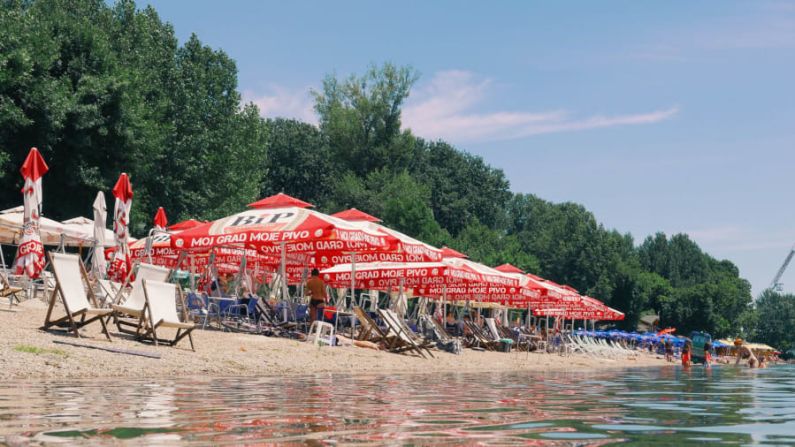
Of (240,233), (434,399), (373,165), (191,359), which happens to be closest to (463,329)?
(240,233)

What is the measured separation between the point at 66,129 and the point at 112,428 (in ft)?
92.9

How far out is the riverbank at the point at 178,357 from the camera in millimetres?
10719

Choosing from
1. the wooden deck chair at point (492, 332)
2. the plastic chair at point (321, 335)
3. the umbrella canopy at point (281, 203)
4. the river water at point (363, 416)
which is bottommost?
the river water at point (363, 416)

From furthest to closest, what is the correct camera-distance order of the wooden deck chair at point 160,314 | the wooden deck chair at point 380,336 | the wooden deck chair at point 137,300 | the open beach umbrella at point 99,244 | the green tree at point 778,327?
1. the green tree at point 778,327
2. the wooden deck chair at point 380,336
3. the open beach umbrella at point 99,244
4. the wooden deck chair at point 137,300
5. the wooden deck chair at point 160,314

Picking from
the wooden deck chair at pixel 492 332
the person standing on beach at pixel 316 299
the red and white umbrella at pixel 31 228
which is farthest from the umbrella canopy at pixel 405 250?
the red and white umbrella at pixel 31 228

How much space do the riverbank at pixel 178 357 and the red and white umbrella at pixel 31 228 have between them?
0.73 m

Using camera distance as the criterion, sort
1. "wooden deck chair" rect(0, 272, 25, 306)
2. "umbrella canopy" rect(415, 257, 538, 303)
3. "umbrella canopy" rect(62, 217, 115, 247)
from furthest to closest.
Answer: "umbrella canopy" rect(415, 257, 538, 303) < "umbrella canopy" rect(62, 217, 115, 247) < "wooden deck chair" rect(0, 272, 25, 306)

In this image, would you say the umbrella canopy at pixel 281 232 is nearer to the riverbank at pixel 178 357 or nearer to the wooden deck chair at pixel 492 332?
the riverbank at pixel 178 357

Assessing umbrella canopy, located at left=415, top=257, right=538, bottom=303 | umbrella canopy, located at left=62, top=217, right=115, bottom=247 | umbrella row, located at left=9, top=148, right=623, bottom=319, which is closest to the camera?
umbrella row, located at left=9, top=148, right=623, bottom=319

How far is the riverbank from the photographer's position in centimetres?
1072

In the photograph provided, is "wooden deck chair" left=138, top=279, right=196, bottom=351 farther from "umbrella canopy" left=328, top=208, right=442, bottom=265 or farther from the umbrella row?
"umbrella canopy" left=328, top=208, right=442, bottom=265

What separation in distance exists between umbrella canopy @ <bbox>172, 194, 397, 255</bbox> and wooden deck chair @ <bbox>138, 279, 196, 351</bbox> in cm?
418

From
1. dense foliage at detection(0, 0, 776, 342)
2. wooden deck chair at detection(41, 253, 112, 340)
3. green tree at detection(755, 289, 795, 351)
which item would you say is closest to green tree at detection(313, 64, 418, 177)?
dense foliage at detection(0, 0, 776, 342)

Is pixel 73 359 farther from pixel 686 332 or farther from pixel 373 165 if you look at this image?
pixel 686 332
